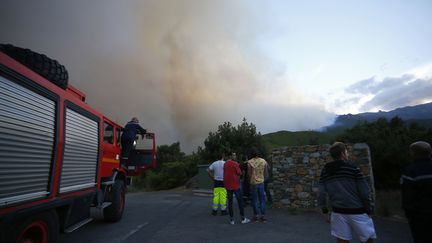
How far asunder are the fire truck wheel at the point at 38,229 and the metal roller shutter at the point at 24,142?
0.96ft

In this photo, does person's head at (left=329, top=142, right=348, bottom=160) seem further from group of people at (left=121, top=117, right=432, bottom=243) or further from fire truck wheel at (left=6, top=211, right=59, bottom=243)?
fire truck wheel at (left=6, top=211, right=59, bottom=243)

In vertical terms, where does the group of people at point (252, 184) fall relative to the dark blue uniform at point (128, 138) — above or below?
below

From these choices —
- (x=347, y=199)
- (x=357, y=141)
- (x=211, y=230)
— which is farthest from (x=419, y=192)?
(x=357, y=141)

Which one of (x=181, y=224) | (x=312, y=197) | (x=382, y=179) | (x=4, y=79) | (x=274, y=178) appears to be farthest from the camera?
(x=382, y=179)

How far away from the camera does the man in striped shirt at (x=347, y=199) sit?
3719 millimetres

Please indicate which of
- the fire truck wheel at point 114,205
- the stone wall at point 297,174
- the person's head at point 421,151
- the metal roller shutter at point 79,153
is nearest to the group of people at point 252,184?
the stone wall at point 297,174

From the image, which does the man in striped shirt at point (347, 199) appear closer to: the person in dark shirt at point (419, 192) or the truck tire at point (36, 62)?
the person in dark shirt at point (419, 192)

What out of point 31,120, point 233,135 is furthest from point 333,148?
point 233,135

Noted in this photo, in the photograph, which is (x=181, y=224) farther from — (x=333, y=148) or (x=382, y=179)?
(x=382, y=179)

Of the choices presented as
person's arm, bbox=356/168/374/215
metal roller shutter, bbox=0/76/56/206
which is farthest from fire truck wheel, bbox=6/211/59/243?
person's arm, bbox=356/168/374/215

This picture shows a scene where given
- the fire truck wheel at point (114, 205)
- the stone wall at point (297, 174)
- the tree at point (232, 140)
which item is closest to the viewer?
the fire truck wheel at point (114, 205)

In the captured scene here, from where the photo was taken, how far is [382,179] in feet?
56.3

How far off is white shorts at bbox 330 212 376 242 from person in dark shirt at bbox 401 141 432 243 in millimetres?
524

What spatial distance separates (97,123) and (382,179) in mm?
15916
